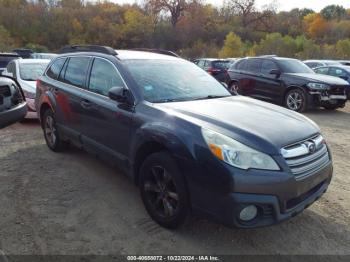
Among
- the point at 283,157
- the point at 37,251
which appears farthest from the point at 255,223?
the point at 37,251

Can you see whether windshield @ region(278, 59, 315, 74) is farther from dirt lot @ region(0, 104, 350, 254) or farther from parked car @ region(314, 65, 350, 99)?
dirt lot @ region(0, 104, 350, 254)

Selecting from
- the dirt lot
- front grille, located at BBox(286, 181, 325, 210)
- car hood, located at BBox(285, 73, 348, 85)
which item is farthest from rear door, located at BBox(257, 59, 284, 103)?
front grille, located at BBox(286, 181, 325, 210)

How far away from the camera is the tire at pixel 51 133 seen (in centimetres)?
595

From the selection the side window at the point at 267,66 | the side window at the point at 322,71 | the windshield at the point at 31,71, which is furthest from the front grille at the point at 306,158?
the side window at the point at 322,71

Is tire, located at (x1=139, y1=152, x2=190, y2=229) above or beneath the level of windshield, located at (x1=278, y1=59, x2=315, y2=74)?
beneath

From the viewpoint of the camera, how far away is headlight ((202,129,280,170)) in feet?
10.2

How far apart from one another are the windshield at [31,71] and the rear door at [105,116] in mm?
4776

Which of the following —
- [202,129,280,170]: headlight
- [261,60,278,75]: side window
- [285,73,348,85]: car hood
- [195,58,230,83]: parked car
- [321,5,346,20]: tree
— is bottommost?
[195,58,230,83]: parked car

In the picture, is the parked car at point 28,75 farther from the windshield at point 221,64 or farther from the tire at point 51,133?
the windshield at point 221,64

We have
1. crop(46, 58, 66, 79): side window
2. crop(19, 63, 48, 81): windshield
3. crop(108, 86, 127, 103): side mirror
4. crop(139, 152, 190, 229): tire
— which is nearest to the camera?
crop(139, 152, 190, 229): tire

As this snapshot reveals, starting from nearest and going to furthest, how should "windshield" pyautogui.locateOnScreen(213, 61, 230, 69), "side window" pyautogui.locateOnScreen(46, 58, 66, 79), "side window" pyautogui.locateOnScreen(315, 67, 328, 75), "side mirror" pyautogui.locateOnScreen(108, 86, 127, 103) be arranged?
1. "side mirror" pyautogui.locateOnScreen(108, 86, 127, 103)
2. "side window" pyautogui.locateOnScreen(46, 58, 66, 79)
3. "side window" pyautogui.locateOnScreen(315, 67, 328, 75)
4. "windshield" pyautogui.locateOnScreen(213, 61, 230, 69)

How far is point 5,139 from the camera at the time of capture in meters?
7.05

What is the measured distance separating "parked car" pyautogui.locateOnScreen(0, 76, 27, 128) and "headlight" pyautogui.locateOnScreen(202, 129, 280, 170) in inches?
91.6

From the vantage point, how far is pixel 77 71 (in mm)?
5336
